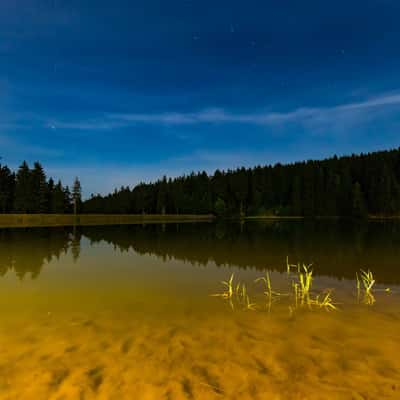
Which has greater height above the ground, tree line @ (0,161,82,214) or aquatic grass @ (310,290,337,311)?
tree line @ (0,161,82,214)

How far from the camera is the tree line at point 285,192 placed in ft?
405

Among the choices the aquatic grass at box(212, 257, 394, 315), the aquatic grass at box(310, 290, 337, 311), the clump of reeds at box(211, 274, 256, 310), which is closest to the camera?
the aquatic grass at box(310, 290, 337, 311)

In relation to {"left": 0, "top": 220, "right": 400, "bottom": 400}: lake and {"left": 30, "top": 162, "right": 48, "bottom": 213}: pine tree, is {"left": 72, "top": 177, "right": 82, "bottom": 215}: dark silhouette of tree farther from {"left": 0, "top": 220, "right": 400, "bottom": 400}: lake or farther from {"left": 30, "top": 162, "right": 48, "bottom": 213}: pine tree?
{"left": 0, "top": 220, "right": 400, "bottom": 400}: lake

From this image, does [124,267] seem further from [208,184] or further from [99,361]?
[208,184]

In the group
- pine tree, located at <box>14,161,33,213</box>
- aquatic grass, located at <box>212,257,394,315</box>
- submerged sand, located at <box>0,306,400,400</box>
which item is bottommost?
aquatic grass, located at <box>212,257,394,315</box>

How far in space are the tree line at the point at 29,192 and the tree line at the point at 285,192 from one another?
37.0 m

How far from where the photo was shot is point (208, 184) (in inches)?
6152

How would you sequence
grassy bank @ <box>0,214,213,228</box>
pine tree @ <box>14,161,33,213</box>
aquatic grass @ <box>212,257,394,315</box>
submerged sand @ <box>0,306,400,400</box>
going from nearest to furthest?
submerged sand @ <box>0,306,400,400</box>, aquatic grass @ <box>212,257,394,315</box>, grassy bank @ <box>0,214,213,228</box>, pine tree @ <box>14,161,33,213</box>

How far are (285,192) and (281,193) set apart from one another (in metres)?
2.17

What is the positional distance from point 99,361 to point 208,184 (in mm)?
151512

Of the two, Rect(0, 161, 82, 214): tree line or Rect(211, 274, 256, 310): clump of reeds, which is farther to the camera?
Rect(0, 161, 82, 214): tree line

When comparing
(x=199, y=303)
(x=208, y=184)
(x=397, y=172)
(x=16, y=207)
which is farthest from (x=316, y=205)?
(x=199, y=303)

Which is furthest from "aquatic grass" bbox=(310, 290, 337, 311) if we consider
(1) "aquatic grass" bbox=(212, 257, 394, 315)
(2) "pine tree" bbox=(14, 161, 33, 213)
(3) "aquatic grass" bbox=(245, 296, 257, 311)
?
(2) "pine tree" bbox=(14, 161, 33, 213)

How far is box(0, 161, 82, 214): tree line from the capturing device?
77356 mm
